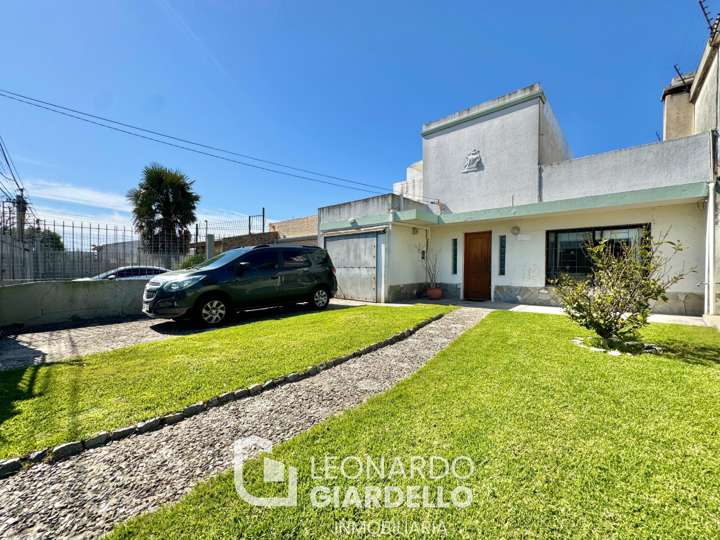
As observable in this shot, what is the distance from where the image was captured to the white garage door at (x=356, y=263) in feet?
36.5

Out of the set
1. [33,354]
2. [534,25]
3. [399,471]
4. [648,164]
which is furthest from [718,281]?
[33,354]

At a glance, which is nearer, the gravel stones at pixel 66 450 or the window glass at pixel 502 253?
the gravel stones at pixel 66 450

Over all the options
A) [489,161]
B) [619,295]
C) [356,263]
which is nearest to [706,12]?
[489,161]

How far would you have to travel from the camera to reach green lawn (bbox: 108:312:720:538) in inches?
64.9

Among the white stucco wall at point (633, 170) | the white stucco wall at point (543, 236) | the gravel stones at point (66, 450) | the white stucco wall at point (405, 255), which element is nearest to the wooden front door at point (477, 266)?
the white stucco wall at point (543, 236)

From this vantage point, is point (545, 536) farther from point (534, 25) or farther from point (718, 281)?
point (534, 25)

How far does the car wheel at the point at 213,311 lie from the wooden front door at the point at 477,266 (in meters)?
8.21

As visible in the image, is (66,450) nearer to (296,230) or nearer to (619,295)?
(619,295)

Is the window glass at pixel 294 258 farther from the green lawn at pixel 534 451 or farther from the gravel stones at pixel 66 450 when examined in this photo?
the gravel stones at pixel 66 450

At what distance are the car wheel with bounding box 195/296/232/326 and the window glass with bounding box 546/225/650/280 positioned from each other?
925 cm

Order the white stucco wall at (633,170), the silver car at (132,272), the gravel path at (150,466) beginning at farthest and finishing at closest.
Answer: the silver car at (132,272)
the white stucco wall at (633,170)
the gravel path at (150,466)

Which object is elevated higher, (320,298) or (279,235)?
(279,235)

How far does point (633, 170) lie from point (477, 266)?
4.96 m

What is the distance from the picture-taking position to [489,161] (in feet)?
35.8
